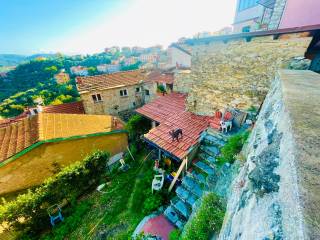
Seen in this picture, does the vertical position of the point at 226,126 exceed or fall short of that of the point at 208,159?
it exceeds it

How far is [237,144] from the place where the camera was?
5047 mm

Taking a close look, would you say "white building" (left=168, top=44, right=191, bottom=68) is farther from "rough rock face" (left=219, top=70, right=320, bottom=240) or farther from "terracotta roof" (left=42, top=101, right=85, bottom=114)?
"rough rock face" (left=219, top=70, right=320, bottom=240)

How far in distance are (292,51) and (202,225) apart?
6013 millimetres

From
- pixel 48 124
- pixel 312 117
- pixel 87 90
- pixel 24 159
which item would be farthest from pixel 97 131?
pixel 312 117

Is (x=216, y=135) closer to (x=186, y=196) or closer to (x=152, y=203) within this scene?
(x=186, y=196)

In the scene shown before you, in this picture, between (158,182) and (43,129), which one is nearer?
(158,182)

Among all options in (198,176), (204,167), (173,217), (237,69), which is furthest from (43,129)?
(237,69)

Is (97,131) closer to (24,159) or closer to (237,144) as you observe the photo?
(24,159)

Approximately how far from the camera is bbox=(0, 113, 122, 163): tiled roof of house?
24.3 ft

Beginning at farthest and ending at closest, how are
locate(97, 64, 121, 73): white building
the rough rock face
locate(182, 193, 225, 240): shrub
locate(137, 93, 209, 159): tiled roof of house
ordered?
locate(97, 64, 121, 73): white building < locate(137, 93, 209, 159): tiled roof of house < locate(182, 193, 225, 240): shrub < the rough rock face

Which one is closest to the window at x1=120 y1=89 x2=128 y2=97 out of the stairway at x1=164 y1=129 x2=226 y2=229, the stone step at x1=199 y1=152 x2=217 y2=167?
the stairway at x1=164 y1=129 x2=226 y2=229

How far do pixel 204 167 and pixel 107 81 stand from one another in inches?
583

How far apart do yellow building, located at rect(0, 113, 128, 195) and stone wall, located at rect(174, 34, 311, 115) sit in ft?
19.5

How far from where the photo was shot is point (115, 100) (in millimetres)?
16984
